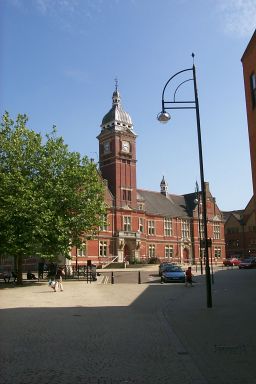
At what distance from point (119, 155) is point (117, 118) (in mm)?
6053

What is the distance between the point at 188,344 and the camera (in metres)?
10.4

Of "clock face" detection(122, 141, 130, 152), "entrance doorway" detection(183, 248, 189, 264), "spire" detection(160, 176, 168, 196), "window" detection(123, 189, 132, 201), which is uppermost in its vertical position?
"clock face" detection(122, 141, 130, 152)

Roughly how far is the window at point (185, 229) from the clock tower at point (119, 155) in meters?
14.3

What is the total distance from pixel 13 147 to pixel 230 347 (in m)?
25.7

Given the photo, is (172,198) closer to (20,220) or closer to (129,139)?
(129,139)

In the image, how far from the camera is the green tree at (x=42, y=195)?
1219 inches

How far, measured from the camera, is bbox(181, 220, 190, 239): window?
81981 mm

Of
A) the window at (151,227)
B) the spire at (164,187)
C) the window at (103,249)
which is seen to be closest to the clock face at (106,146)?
the window at (151,227)

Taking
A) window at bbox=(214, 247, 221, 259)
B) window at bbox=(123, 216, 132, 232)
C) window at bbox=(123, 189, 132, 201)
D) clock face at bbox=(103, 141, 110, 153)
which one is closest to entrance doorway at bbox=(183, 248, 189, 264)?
window at bbox=(214, 247, 221, 259)

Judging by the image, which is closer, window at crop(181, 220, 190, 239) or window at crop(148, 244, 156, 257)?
window at crop(148, 244, 156, 257)

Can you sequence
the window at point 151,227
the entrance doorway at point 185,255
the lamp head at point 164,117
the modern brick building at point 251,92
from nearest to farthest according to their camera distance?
the lamp head at point 164,117 → the modern brick building at point 251,92 → the window at point 151,227 → the entrance doorway at point 185,255

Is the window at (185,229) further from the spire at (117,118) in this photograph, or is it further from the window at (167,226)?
the spire at (117,118)

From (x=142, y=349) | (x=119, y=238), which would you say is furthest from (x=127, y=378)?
(x=119, y=238)

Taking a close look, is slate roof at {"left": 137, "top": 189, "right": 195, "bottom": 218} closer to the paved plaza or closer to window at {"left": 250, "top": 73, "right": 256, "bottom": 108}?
window at {"left": 250, "top": 73, "right": 256, "bottom": 108}
